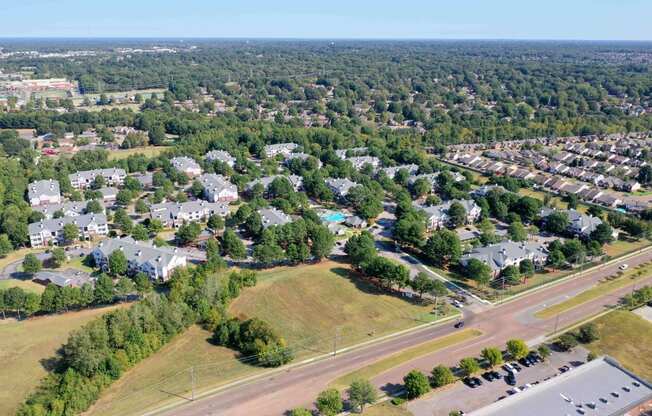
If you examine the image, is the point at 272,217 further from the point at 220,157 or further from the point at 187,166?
the point at 220,157

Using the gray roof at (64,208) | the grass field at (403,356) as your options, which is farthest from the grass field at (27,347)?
the gray roof at (64,208)

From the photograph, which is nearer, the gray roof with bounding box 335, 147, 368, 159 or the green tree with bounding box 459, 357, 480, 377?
the green tree with bounding box 459, 357, 480, 377

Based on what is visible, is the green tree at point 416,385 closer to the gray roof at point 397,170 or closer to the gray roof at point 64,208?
the gray roof at point 64,208

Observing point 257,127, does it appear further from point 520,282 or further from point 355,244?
point 520,282

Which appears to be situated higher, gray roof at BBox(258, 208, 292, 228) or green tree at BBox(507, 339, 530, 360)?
gray roof at BBox(258, 208, 292, 228)

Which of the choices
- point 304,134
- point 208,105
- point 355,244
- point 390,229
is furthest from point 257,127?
point 355,244

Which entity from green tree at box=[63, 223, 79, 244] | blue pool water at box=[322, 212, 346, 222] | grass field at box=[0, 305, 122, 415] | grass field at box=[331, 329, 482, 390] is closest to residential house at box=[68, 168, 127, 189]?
green tree at box=[63, 223, 79, 244]

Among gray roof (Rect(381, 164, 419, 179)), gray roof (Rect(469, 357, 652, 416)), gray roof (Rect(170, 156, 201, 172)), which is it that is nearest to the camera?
gray roof (Rect(469, 357, 652, 416))

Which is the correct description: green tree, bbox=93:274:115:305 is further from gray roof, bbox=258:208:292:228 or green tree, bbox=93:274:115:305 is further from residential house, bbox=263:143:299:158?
residential house, bbox=263:143:299:158
